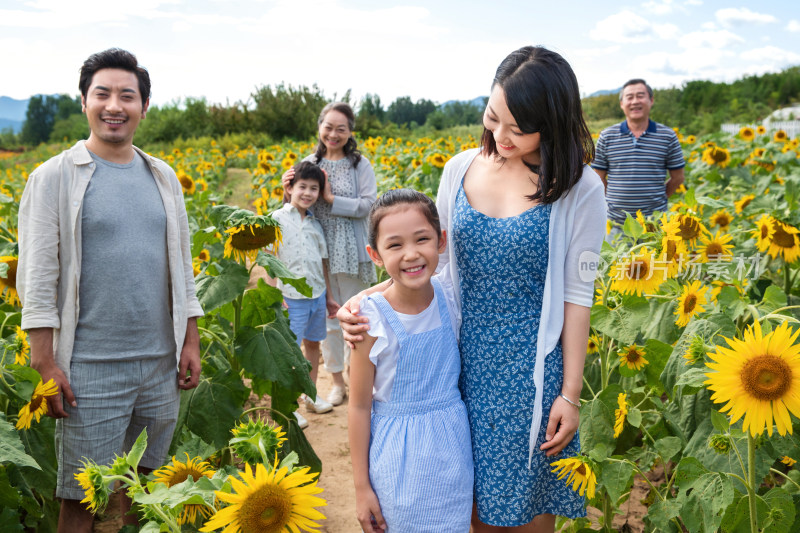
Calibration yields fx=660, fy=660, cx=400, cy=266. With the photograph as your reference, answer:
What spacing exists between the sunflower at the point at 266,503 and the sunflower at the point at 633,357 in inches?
53.7

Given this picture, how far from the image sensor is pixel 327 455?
10.9 ft

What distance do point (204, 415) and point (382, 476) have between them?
0.99 meters

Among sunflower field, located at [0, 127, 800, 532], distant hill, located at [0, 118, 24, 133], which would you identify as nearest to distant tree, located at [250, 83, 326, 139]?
sunflower field, located at [0, 127, 800, 532]

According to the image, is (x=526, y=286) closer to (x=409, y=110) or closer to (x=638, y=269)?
(x=638, y=269)

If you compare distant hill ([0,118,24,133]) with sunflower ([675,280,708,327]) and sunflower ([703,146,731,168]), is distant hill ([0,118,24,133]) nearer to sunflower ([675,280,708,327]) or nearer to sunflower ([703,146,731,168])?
sunflower ([703,146,731,168])

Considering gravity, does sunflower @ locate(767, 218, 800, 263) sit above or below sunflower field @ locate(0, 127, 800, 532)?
above

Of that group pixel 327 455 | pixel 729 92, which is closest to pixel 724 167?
pixel 327 455

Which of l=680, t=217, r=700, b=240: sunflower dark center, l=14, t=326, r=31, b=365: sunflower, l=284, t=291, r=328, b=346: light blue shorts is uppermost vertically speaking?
l=680, t=217, r=700, b=240: sunflower dark center

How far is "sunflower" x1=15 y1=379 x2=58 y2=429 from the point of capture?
5.71 feet

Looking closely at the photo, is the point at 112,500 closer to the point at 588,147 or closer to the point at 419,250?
the point at 419,250

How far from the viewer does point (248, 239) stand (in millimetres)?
2250

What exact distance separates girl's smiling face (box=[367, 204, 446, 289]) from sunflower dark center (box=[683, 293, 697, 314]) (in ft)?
3.33

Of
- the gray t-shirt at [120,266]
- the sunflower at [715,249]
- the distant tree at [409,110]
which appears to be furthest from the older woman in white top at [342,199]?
the distant tree at [409,110]

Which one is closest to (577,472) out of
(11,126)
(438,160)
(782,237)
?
(782,237)
